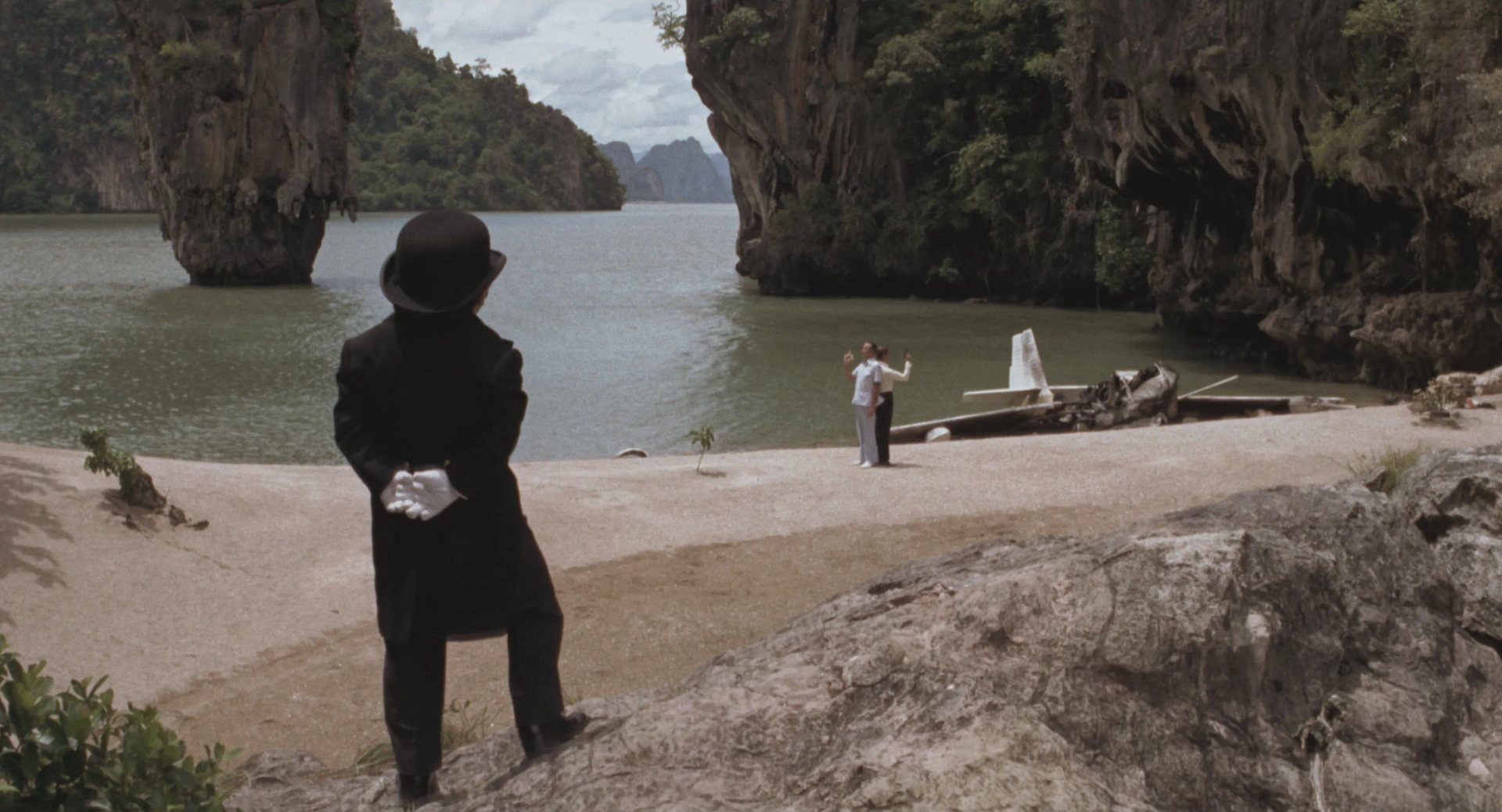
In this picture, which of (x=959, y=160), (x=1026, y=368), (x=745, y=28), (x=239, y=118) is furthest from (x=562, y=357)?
(x=239, y=118)

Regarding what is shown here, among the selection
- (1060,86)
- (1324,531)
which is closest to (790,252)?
(1060,86)

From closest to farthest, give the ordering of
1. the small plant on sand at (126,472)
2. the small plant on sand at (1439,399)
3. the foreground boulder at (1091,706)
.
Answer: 1. the foreground boulder at (1091,706)
2. the small plant on sand at (126,472)
3. the small plant on sand at (1439,399)

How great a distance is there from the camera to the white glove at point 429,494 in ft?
11.4

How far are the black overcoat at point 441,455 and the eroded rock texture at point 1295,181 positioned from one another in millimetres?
17217

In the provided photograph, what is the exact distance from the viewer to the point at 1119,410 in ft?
58.9

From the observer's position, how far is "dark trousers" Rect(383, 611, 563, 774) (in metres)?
3.48

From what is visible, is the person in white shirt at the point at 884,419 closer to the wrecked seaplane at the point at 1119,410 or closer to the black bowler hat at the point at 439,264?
the wrecked seaplane at the point at 1119,410

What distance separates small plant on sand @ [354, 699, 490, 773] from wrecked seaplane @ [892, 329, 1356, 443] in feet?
36.9

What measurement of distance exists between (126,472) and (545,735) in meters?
6.25

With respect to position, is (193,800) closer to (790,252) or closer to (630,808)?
(630,808)

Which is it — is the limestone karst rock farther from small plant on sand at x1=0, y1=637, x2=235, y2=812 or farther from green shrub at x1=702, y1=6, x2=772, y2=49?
small plant on sand at x1=0, y1=637, x2=235, y2=812

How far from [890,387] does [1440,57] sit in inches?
399

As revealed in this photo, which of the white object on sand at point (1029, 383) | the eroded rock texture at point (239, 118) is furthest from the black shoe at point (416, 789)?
the eroded rock texture at point (239, 118)

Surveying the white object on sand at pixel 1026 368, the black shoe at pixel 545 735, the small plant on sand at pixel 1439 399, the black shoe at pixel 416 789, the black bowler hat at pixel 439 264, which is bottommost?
the white object on sand at pixel 1026 368
